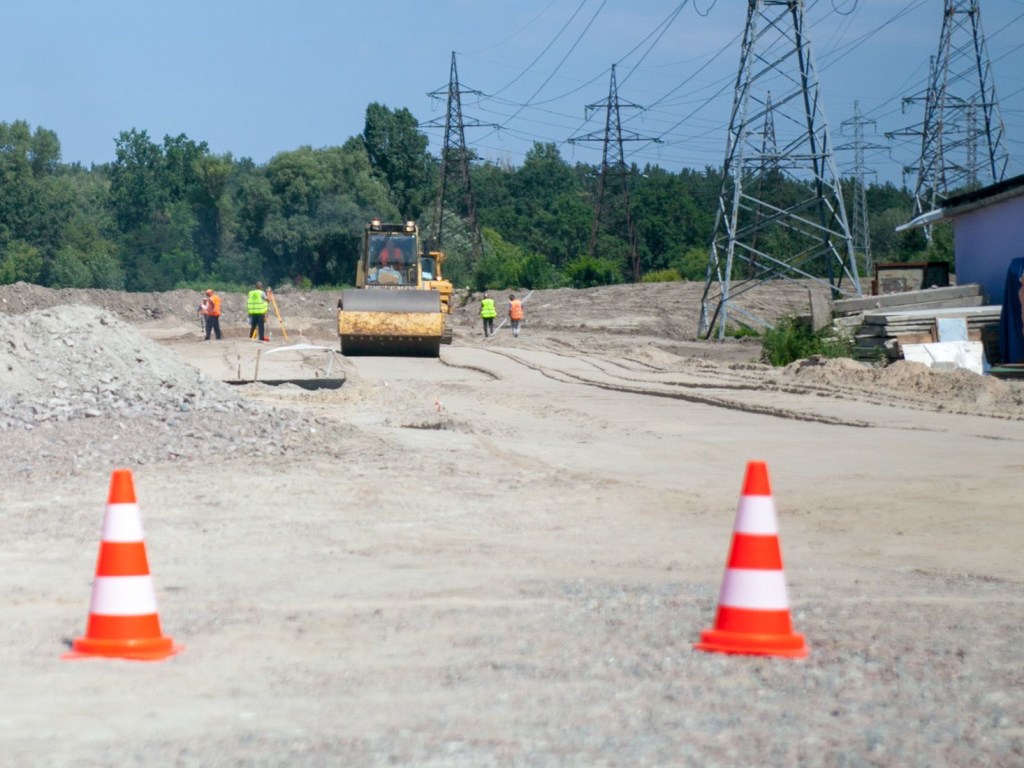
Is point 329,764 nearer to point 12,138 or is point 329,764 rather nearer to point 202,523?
point 202,523

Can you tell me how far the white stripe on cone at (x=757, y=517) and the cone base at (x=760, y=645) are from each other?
403 mm

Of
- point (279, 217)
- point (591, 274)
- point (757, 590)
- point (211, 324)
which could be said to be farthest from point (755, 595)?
point (279, 217)

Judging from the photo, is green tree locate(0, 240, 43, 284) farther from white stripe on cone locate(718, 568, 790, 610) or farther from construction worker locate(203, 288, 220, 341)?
white stripe on cone locate(718, 568, 790, 610)

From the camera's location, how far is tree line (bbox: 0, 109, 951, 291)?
263 ft

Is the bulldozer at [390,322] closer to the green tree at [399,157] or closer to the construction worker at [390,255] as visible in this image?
the construction worker at [390,255]

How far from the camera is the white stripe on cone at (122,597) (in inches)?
196

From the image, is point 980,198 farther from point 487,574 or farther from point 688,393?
point 487,574

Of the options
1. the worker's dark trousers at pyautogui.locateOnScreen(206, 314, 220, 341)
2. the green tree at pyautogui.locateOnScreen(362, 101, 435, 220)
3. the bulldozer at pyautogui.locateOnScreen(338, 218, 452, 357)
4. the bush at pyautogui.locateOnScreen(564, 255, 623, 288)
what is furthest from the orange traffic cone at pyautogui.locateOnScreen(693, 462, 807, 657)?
the green tree at pyautogui.locateOnScreen(362, 101, 435, 220)

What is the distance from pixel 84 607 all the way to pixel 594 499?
463 cm

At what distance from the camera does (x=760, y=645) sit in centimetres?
495

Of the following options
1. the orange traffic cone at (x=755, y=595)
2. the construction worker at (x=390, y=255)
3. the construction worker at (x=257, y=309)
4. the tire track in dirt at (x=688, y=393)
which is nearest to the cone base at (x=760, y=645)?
the orange traffic cone at (x=755, y=595)

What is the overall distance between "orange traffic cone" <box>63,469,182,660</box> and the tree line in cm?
6124

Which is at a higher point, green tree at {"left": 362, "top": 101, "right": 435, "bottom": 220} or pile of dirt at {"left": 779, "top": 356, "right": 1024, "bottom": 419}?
green tree at {"left": 362, "top": 101, "right": 435, "bottom": 220}

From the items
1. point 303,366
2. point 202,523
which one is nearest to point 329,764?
point 202,523
